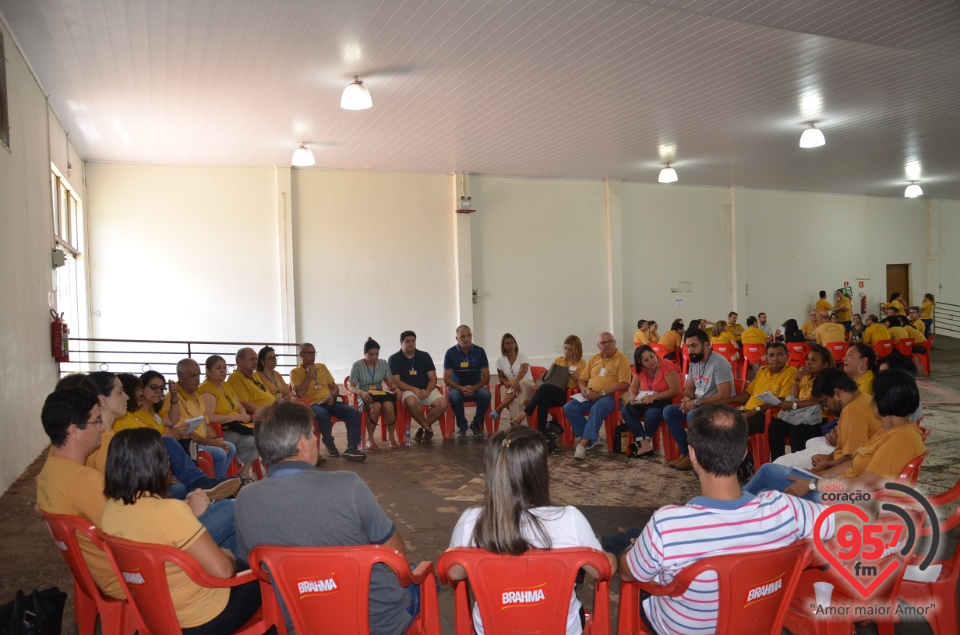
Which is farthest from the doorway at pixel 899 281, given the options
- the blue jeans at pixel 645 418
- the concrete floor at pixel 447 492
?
the blue jeans at pixel 645 418

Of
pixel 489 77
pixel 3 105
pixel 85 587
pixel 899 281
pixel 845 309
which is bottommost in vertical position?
pixel 85 587

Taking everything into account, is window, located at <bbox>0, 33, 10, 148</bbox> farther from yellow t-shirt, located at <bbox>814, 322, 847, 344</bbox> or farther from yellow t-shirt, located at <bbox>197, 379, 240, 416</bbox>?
yellow t-shirt, located at <bbox>814, 322, 847, 344</bbox>

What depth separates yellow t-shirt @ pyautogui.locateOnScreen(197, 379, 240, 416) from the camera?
5414 mm

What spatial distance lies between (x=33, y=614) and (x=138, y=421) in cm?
187

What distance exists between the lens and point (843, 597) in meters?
2.39

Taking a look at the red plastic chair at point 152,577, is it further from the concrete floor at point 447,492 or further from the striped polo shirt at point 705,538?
the striped polo shirt at point 705,538

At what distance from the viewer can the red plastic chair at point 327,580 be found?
192cm

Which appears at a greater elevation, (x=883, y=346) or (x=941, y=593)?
(x=883, y=346)

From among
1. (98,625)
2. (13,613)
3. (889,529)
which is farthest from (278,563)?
(889,529)

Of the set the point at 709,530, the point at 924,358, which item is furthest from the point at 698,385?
the point at 924,358

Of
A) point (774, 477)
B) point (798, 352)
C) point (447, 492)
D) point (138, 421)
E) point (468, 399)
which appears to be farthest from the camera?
point (798, 352)

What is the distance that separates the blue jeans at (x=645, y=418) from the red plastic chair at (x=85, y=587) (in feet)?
14.1

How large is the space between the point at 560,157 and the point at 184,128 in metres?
5.40

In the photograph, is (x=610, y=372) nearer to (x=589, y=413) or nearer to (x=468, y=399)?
(x=589, y=413)
